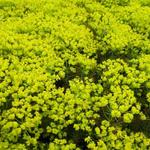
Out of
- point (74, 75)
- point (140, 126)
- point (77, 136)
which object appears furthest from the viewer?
point (74, 75)

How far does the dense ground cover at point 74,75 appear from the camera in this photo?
3691 mm

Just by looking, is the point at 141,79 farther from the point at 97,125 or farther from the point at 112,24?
the point at 112,24

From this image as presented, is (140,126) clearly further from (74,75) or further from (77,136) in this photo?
(74,75)

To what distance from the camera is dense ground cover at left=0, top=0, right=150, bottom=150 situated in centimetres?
369

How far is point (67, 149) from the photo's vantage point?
354cm

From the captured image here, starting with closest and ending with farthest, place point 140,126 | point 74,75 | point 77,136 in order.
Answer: point 77,136 < point 140,126 < point 74,75

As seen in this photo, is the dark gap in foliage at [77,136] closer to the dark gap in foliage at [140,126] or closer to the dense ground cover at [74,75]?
the dense ground cover at [74,75]

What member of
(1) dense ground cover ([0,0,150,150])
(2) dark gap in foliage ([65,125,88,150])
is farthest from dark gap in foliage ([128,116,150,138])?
(2) dark gap in foliage ([65,125,88,150])

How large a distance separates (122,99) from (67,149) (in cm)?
77

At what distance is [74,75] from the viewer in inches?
173

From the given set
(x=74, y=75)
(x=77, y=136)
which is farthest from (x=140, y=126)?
(x=74, y=75)

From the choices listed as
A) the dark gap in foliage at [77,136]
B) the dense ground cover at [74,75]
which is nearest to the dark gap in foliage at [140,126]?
the dense ground cover at [74,75]

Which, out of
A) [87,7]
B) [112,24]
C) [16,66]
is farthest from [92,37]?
[16,66]

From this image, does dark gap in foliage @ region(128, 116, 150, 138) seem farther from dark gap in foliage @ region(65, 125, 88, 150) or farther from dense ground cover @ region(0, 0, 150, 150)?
dark gap in foliage @ region(65, 125, 88, 150)
